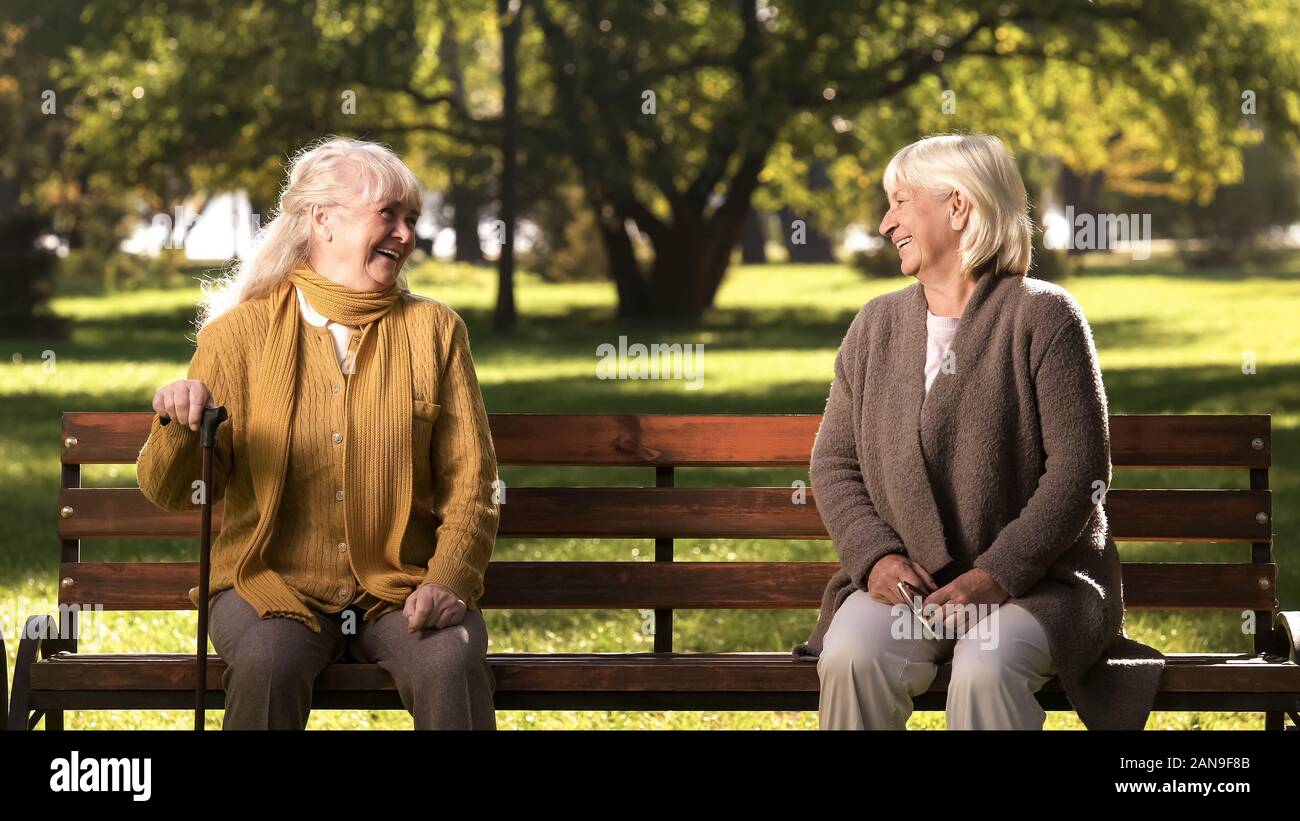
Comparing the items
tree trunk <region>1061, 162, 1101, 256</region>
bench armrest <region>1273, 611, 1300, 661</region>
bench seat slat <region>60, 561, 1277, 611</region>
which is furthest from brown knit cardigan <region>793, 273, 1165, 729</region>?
tree trunk <region>1061, 162, 1101, 256</region>

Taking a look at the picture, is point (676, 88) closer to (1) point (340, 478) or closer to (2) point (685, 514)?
(2) point (685, 514)

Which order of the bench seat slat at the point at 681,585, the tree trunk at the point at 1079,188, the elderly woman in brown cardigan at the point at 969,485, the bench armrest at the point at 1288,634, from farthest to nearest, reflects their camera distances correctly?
the tree trunk at the point at 1079,188 < the bench seat slat at the point at 681,585 < the bench armrest at the point at 1288,634 < the elderly woman in brown cardigan at the point at 969,485

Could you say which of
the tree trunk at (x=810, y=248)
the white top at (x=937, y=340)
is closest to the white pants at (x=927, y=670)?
the white top at (x=937, y=340)

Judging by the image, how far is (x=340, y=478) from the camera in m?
4.29

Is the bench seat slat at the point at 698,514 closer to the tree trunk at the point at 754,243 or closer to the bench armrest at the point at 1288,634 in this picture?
the bench armrest at the point at 1288,634

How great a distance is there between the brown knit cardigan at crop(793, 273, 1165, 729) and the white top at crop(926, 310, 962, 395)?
0.12 feet

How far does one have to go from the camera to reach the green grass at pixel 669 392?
7238 millimetres

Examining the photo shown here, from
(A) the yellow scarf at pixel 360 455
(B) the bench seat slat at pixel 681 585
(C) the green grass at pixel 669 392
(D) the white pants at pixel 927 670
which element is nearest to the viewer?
(D) the white pants at pixel 927 670

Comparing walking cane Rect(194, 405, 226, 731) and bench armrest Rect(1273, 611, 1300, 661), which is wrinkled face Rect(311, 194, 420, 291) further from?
bench armrest Rect(1273, 611, 1300, 661)

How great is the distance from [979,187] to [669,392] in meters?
13.2

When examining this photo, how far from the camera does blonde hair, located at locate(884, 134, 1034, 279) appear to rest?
4.33 meters

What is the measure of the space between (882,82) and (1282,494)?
53.3ft

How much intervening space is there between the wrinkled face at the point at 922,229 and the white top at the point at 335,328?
1.33 metres

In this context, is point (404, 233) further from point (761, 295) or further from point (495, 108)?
point (495, 108)
